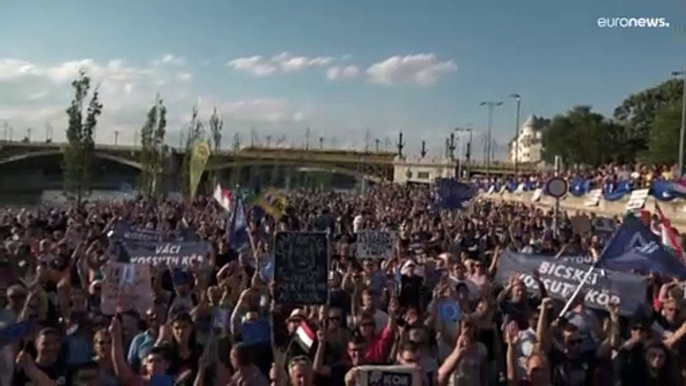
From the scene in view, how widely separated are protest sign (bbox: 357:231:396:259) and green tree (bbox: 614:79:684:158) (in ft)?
273

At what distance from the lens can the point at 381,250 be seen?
47.7 ft

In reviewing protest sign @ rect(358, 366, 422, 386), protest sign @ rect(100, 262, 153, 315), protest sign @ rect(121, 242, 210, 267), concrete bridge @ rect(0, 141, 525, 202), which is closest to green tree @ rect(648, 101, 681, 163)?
concrete bridge @ rect(0, 141, 525, 202)

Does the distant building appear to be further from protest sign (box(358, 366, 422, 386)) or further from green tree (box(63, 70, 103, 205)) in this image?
protest sign (box(358, 366, 422, 386))

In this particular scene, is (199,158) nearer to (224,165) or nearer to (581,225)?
(581,225)

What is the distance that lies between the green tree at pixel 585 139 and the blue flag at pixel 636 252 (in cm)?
8549

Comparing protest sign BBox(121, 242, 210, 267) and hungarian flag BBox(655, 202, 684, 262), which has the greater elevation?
hungarian flag BBox(655, 202, 684, 262)

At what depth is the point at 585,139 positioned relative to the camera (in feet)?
314

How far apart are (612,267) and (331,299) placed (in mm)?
3117

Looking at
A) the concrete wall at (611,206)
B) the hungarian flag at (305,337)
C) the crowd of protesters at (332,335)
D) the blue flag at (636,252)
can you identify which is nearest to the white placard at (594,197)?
the concrete wall at (611,206)

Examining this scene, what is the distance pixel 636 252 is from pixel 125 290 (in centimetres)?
520

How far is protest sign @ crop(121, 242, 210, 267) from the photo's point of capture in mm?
12203

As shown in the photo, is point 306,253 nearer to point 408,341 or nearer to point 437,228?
point 408,341

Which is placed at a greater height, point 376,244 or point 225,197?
point 225,197

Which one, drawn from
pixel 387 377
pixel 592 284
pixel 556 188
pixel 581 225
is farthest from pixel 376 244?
pixel 387 377
